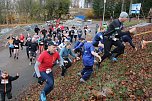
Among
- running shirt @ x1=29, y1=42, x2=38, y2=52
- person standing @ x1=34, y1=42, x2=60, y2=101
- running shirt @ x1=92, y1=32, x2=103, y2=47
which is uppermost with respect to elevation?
running shirt @ x1=92, y1=32, x2=103, y2=47

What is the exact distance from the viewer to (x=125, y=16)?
30.3ft

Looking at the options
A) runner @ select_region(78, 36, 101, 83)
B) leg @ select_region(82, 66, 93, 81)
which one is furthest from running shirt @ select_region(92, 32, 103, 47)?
leg @ select_region(82, 66, 93, 81)

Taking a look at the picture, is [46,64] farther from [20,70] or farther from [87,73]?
[20,70]

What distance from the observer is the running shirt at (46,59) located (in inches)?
322

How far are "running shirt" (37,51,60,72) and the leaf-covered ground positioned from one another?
1302mm

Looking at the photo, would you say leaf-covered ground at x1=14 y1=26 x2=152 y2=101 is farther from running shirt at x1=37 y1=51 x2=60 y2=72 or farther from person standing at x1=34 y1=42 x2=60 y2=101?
running shirt at x1=37 y1=51 x2=60 y2=72

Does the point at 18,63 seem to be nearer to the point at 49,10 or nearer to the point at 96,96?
the point at 96,96

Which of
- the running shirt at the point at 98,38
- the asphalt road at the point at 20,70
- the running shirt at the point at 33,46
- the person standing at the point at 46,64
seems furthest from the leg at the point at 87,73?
the running shirt at the point at 33,46

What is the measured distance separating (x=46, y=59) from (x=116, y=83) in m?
2.19

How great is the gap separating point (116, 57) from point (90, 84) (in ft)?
6.85

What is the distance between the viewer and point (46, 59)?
823 centimetres

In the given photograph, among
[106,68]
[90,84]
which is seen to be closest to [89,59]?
[90,84]

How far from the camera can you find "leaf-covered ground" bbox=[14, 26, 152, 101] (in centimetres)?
771

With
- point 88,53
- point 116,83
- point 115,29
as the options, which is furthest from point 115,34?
point 116,83
